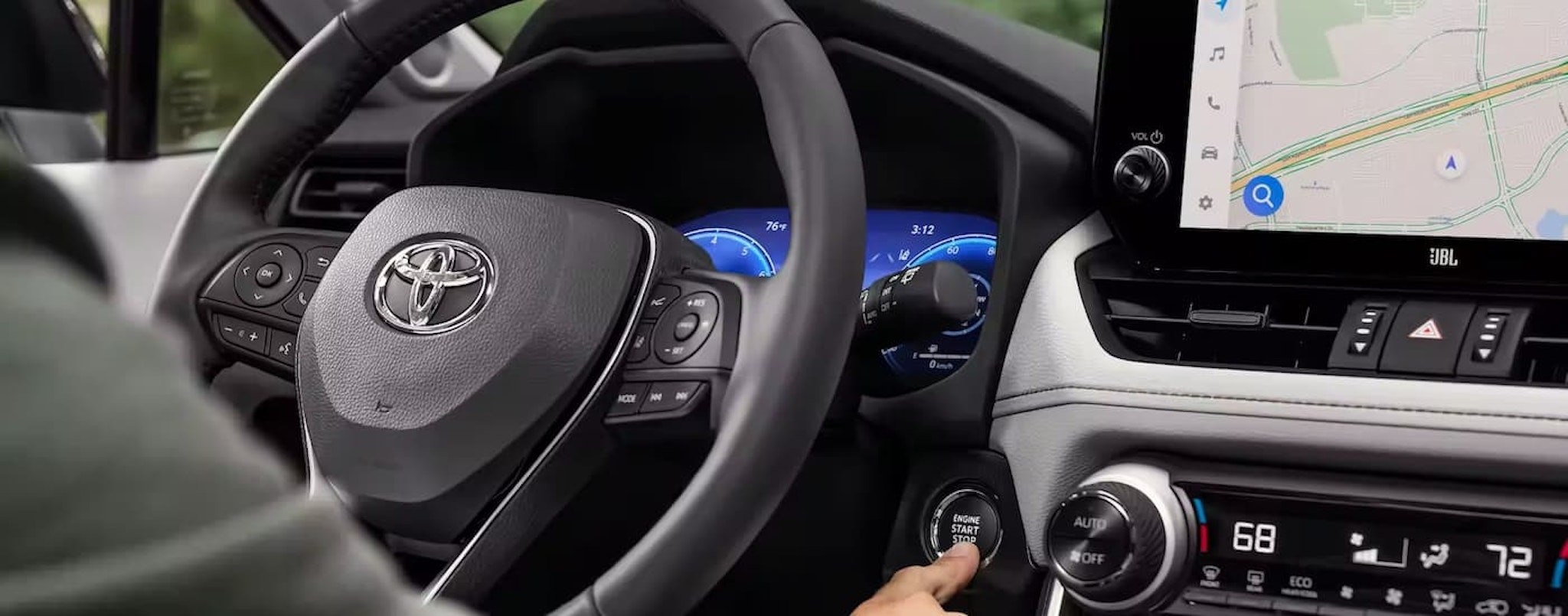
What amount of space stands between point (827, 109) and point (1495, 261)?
1.69ft

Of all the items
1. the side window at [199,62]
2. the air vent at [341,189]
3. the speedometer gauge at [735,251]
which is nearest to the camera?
the speedometer gauge at [735,251]

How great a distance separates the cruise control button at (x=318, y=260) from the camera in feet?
3.95

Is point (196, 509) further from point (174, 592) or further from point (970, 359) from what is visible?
point (970, 359)

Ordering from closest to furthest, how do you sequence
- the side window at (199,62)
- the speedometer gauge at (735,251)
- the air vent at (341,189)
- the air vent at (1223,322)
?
the air vent at (1223,322)
the speedometer gauge at (735,251)
the air vent at (341,189)
the side window at (199,62)

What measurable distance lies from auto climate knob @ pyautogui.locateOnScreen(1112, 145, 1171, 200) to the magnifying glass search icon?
2.5 inches

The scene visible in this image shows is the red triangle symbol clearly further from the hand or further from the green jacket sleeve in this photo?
the green jacket sleeve

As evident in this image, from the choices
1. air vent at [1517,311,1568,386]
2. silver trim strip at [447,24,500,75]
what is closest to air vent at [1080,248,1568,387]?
air vent at [1517,311,1568,386]

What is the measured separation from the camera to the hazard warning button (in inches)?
42.5

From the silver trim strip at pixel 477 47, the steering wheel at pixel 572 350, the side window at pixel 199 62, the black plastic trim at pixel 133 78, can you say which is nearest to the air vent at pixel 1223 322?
the steering wheel at pixel 572 350

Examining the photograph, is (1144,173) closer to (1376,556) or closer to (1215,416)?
(1215,416)

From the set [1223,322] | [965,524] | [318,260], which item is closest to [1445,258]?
[1223,322]

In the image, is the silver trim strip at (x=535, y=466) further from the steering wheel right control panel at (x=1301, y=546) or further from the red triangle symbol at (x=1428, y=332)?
the red triangle symbol at (x=1428, y=332)

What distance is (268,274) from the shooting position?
48.2 inches

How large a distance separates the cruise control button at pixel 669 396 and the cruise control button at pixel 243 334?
0.39 m
